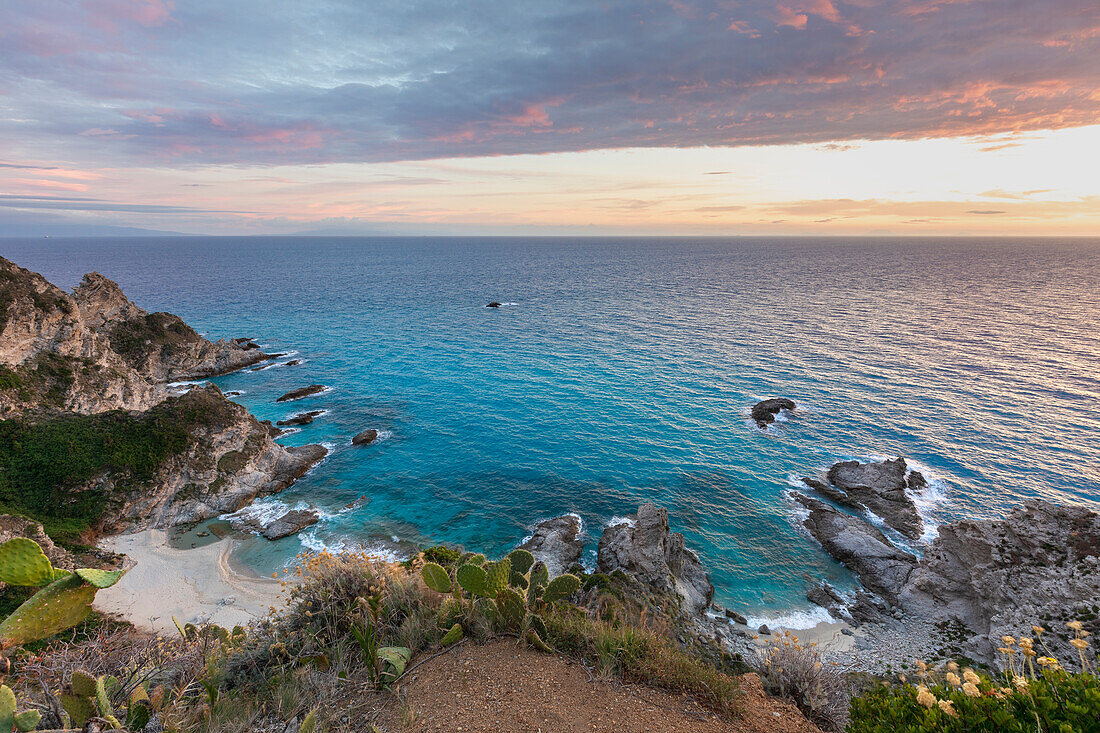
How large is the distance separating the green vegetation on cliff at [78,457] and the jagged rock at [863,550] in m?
42.9

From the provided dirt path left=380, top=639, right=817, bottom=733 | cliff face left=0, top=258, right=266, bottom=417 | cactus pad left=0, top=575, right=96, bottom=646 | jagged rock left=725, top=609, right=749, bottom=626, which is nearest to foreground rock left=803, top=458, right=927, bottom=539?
jagged rock left=725, top=609, right=749, bottom=626

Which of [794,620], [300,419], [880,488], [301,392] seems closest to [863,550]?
[880,488]

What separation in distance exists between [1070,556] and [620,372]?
1503 inches

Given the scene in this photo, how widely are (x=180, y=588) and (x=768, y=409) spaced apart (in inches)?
1802

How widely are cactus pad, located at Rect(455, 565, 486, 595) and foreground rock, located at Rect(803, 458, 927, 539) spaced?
31.6m

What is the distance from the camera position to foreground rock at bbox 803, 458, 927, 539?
1166 inches

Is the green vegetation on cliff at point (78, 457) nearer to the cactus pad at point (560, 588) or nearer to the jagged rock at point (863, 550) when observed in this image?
the cactus pad at point (560, 588)

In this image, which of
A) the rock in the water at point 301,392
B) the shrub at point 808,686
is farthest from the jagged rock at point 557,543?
the rock in the water at point 301,392

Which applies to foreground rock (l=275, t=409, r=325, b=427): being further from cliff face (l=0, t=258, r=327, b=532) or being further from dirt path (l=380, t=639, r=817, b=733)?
dirt path (l=380, t=639, r=817, b=733)

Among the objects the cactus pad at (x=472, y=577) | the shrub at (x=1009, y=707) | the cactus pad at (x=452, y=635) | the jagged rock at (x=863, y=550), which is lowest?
the jagged rock at (x=863, y=550)

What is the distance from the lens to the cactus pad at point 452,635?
891cm

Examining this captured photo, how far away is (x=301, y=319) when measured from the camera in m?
85.1

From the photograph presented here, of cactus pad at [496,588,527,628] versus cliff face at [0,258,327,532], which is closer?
cactus pad at [496,588,527,628]

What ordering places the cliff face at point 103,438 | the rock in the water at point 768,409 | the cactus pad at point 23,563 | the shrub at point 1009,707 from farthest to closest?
the rock in the water at point 768,409 → the cliff face at point 103,438 → the cactus pad at point 23,563 → the shrub at point 1009,707
